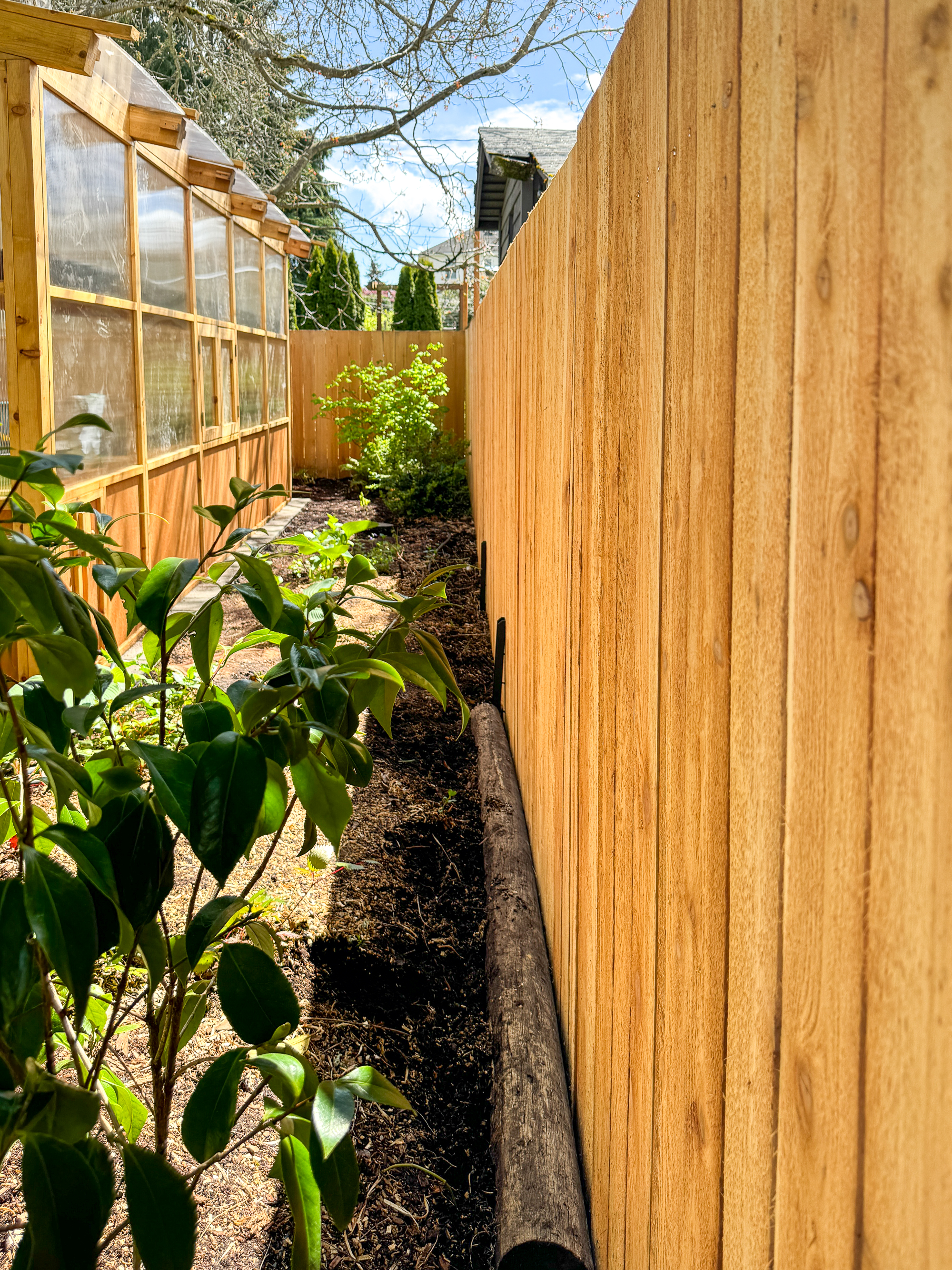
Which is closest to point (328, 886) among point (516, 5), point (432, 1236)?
point (432, 1236)

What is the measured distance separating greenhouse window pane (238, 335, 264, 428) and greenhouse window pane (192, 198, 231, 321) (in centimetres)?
98

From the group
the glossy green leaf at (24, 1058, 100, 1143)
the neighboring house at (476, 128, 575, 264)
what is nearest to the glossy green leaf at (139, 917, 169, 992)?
the glossy green leaf at (24, 1058, 100, 1143)

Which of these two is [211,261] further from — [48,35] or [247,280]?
[48,35]

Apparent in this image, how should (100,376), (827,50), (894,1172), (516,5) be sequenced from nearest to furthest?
(894,1172), (827,50), (100,376), (516,5)

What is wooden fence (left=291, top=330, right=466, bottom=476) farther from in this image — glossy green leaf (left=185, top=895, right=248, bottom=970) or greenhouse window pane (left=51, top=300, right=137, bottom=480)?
glossy green leaf (left=185, top=895, right=248, bottom=970)

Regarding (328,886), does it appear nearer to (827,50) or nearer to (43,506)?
(43,506)

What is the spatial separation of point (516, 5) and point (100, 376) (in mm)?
9652

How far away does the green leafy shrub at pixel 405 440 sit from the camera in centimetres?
1207

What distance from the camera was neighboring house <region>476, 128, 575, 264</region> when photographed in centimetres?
1185

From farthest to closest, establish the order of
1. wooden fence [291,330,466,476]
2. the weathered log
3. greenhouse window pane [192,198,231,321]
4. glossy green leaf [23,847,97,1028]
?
1. wooden fence [291,330,466,476]
2. greenhouse window pane [192,198,231,321]
3. the weathered log
4. glossy green leaf [23,847,97,1028]

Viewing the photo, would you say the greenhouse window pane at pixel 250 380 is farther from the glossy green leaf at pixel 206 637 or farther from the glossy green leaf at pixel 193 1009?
the glossy green leaf at pixel 206 637

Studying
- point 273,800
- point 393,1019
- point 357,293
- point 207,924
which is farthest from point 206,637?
point 357,293

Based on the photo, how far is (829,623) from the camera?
0.70 meters

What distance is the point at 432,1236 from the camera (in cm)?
209
